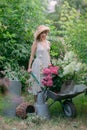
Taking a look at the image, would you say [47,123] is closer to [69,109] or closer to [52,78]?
[69,109]

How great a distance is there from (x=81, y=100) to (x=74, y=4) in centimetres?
1128

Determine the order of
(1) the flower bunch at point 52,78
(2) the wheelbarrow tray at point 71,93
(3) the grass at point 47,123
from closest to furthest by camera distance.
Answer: (3) the grass at point 47,123 < (2) the wheelbarrow tray at point 71,93 < (1) the flower bunch at point 52,78

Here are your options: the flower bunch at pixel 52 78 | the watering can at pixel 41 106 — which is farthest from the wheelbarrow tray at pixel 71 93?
the watering can at pixel 41 106

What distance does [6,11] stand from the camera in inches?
353

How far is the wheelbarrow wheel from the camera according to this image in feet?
22.0

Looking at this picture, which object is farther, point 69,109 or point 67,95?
point 69,109

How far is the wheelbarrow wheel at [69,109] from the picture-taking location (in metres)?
6.70

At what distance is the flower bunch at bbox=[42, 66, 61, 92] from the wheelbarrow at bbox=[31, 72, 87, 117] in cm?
12

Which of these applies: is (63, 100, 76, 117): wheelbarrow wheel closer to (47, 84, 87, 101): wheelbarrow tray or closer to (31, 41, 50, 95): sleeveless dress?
(47, 84, 87, 101): wheelbarrow tray

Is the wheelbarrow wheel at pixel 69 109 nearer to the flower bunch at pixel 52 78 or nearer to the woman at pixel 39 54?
the flower bunch at pixel 52 78

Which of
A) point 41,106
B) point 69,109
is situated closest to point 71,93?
point 69,109

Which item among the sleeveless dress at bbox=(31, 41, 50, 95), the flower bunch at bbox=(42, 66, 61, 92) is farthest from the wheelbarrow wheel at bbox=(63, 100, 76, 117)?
the sleeveless dress at bbox=(31, 41, 50, 95)

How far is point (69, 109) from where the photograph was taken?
6.75 meters

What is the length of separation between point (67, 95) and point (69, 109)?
401 mm
